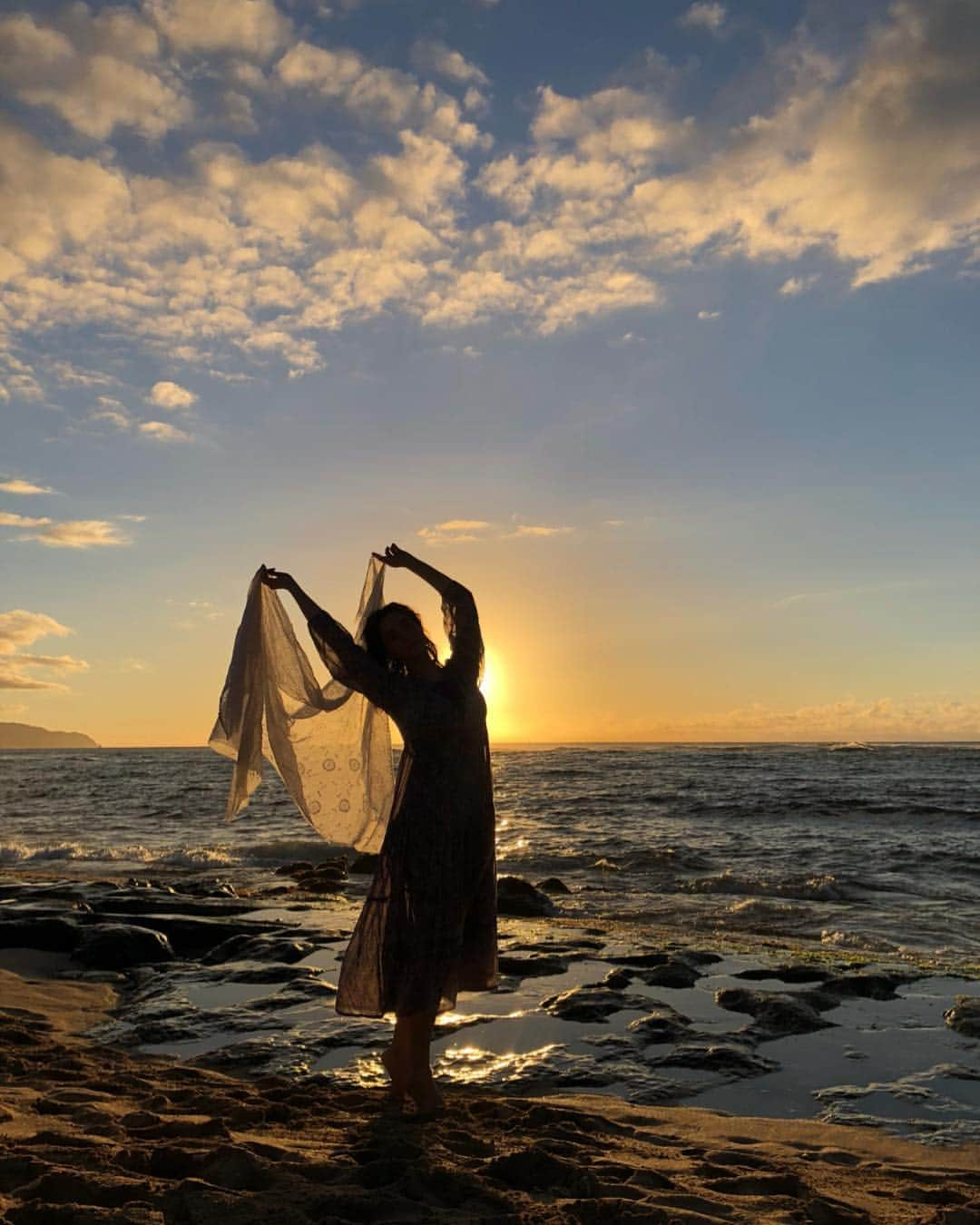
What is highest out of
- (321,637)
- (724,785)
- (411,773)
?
(321,637)

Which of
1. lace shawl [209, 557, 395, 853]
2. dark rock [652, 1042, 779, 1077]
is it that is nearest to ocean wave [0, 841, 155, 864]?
lace shawl [209, 557, 395, 853]

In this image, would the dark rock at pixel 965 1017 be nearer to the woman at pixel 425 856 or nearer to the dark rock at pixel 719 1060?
the dark rock at pixel 719 1060

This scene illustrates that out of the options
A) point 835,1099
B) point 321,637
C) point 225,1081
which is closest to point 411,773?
point 321,637

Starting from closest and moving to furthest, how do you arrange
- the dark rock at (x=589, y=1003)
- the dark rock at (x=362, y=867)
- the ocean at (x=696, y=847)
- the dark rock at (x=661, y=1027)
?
the dark rock at (x=661, y=1027)
the dark rock at (x=589, y=1003)
the ocean at (x=696, y=847)
the dark rock at (x=362, y=867)

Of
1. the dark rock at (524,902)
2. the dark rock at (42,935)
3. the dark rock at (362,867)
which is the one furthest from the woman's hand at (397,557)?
the dark rock at (362,867)

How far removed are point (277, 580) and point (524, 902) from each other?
7882 millimetres

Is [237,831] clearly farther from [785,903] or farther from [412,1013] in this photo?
[412,1013]

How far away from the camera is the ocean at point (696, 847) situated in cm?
1234

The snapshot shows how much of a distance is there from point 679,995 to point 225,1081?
3.58 metres

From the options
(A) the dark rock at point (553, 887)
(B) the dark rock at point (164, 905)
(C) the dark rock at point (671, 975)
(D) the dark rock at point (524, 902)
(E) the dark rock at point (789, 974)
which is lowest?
(A) the dark rock at point (553, 887)

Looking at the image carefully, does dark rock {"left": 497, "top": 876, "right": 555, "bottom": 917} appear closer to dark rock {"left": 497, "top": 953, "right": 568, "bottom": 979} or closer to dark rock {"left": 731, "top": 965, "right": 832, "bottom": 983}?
dark rock {"left": 497, "top": 953, "right": 568, "bottom": 979}

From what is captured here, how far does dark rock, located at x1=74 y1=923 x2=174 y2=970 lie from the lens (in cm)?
880

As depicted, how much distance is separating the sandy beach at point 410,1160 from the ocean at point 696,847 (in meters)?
5.60

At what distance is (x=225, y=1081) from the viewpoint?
5.22 metres
